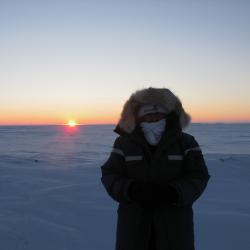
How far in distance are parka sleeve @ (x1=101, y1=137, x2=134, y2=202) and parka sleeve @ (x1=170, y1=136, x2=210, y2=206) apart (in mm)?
317

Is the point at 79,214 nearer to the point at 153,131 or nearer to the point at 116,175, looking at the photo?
the point at 116,175

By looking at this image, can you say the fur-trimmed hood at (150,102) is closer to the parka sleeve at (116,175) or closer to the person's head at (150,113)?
the person's head at (150,113)

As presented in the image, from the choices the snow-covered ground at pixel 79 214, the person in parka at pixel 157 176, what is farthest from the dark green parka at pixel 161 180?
the snow-covered ground at pixel 79 214

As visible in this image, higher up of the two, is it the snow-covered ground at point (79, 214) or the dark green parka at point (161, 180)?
the dark green parka at point (161, 180)

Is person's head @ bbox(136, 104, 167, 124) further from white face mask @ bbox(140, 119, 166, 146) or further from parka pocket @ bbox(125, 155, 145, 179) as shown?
parka pocket @ bbox(125, 155, 145, 179)

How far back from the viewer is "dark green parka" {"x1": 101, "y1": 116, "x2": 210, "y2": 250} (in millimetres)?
2420

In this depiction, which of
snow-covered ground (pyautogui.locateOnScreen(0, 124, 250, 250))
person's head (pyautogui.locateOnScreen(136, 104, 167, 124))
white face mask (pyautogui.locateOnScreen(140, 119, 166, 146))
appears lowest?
snow-covered ground (pyautogui.locateOnScreen(0, 124, 250, 250))

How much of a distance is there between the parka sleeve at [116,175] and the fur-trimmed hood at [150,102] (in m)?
0.13

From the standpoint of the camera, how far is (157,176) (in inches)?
95.7

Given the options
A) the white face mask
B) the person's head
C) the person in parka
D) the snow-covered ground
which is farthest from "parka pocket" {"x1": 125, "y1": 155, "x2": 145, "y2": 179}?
the snow-covered ground

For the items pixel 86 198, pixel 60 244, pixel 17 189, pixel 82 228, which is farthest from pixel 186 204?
pixel 17 189

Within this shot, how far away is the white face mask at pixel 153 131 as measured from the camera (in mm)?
2471

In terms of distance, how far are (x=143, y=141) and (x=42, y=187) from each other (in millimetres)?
6039

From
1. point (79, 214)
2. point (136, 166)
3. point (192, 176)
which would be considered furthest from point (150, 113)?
point (79, 214)
